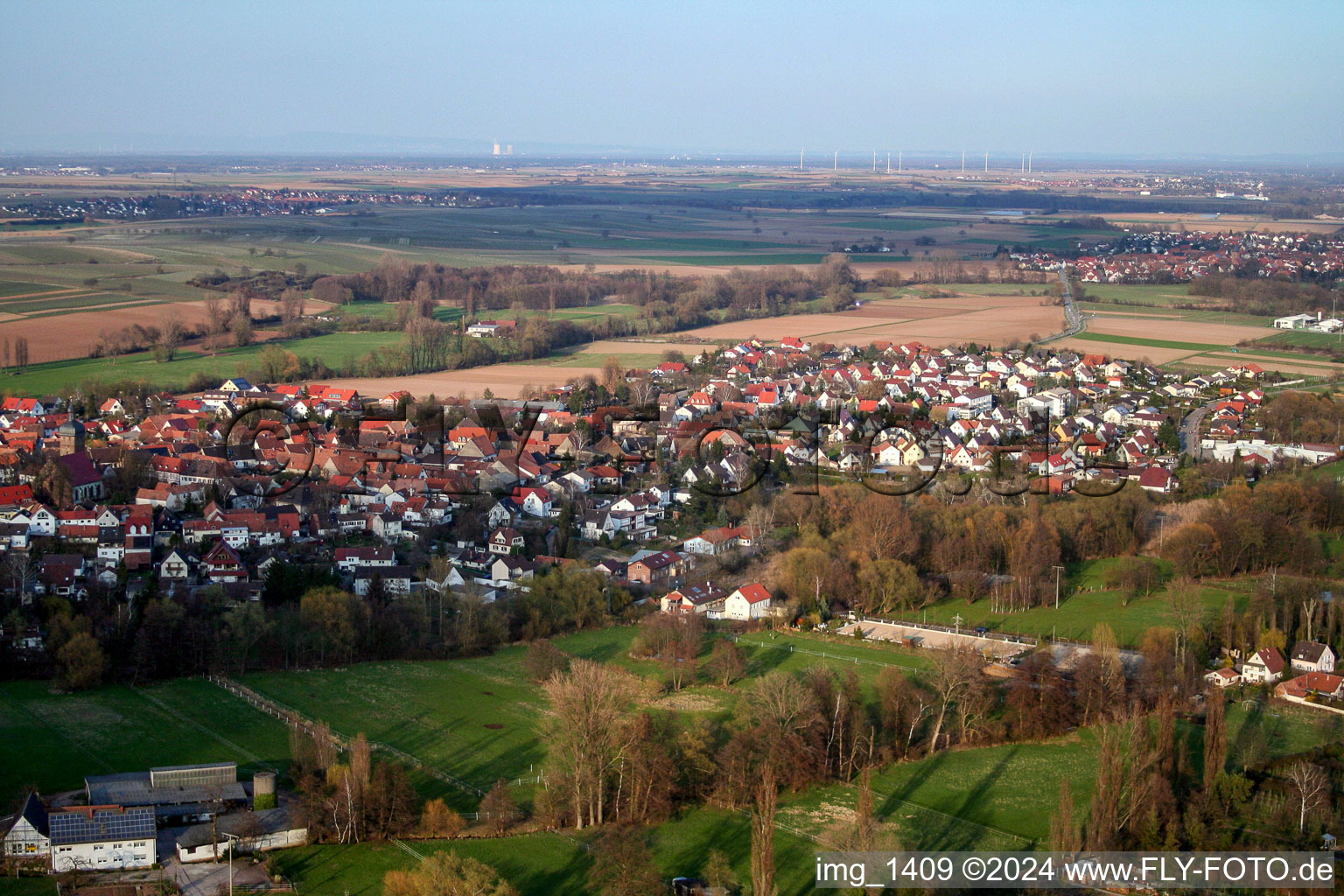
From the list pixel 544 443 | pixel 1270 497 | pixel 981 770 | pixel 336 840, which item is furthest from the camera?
pixel 544 443

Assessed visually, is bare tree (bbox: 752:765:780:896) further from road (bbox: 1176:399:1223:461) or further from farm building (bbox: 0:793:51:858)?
road (bbox: 1176:399:1223:461)

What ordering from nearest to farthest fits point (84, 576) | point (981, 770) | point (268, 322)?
point (981, 770)
point (84, 576)
point (268, 322)

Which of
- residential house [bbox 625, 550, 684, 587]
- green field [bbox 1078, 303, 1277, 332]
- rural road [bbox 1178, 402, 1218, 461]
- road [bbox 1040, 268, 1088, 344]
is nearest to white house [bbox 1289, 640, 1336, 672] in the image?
residential house [bbox 625, 550, 684, 587]

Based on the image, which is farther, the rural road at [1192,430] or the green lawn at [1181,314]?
the green lawn at [1181,314]

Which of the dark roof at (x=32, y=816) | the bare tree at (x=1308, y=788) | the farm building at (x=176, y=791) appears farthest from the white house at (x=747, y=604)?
the dark roof at (x=32, y=816)

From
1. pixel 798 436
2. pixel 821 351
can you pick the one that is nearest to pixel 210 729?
pixel 798 436

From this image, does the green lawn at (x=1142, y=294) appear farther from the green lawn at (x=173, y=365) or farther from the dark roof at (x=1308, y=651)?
the dark roof at (x=1308, y=651)

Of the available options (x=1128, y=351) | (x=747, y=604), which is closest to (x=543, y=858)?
(x=747, y=604)

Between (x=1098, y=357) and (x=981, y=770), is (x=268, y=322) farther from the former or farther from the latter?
(x=981, y=770)

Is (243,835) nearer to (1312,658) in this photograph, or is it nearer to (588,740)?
(588,740)
